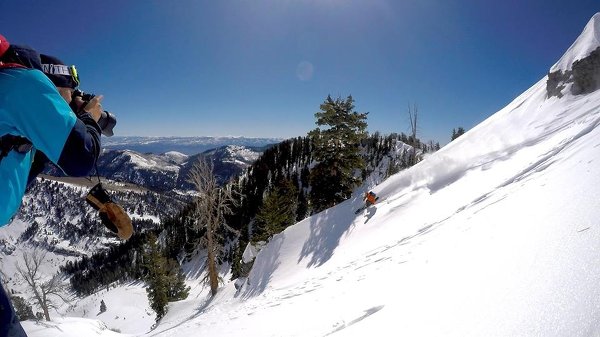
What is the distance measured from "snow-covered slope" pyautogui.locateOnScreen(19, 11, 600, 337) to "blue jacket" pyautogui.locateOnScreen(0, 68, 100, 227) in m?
3.02

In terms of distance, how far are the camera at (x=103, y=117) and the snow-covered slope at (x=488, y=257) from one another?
10.4ft

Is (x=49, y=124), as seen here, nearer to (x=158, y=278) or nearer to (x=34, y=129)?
(x=34, y=129)

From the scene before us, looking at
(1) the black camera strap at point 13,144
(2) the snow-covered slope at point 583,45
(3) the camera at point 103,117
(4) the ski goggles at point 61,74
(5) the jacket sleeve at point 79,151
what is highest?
(2) the snow-covered slope at point 583,45

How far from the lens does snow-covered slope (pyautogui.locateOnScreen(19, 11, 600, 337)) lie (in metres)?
2.43

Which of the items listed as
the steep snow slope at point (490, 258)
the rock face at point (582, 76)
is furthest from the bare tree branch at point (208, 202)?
the rock face at point (582, 76)

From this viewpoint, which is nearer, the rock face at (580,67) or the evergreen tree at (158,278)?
the rock face at (580,67)

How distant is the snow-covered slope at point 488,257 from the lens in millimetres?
2426

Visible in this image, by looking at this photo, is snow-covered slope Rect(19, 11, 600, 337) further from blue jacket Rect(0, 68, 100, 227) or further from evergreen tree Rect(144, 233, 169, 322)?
evergreen tree Rect(144, 233, 169, 322)

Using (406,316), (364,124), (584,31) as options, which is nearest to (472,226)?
(406,316)

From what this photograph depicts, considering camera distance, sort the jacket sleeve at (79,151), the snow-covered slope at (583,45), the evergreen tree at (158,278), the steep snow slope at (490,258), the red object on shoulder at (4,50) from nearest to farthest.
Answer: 1. the red object on shoulder at (4,50)
2. the jacket sleeve at (79,151)
3. the steep snow slope at (490,258)
4. the snow-covered slope at (583,45)
5. the evergreen tree at (158,278)

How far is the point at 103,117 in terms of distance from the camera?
2.19 m

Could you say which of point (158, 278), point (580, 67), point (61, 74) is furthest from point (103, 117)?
point (158, 278)

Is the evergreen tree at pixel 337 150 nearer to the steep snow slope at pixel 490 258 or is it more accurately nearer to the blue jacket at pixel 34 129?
the steep snow slope at pixel 490 258

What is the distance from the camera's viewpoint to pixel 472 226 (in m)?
6.03
